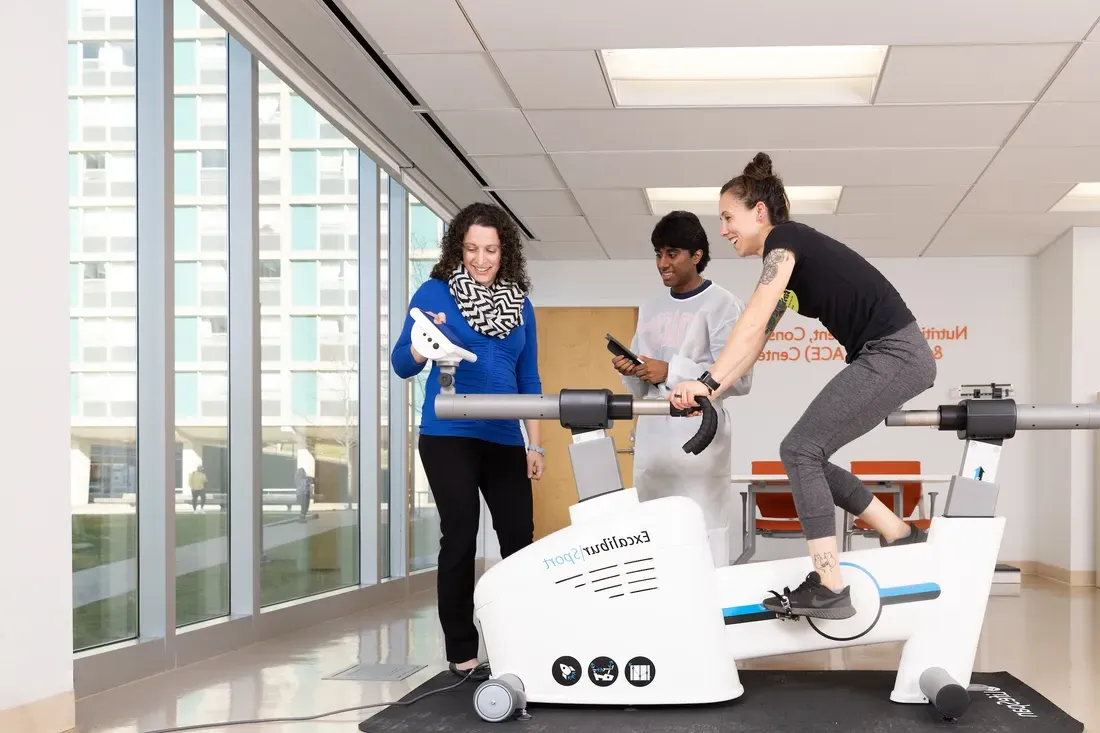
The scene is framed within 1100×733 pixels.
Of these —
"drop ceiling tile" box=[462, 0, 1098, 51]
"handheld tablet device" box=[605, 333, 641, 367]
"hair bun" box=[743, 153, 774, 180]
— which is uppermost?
"drop ceiling tile" box=[462, 0, 1098, 51]

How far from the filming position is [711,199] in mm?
6727

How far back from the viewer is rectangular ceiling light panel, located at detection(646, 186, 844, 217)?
21.3 feet

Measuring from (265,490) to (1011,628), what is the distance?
3.25 meters

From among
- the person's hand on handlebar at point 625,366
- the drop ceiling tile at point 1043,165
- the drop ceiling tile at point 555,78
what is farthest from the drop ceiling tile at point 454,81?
the drop ceiling tile at point 1043,165

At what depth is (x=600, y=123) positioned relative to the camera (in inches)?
195

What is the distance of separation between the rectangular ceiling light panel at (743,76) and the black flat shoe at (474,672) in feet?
8.25

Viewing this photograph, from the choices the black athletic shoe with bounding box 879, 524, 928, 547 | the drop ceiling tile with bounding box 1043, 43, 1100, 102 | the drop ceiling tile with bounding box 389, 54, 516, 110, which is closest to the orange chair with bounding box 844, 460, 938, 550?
the drop ceiling tile with bounding box 1043, 43, 1100, 102

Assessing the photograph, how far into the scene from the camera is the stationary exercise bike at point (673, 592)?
2428 millimetres

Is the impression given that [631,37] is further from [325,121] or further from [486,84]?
[325,121]

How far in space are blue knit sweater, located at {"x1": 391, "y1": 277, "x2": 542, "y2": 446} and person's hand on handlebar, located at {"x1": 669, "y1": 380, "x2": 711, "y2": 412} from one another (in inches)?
29.0

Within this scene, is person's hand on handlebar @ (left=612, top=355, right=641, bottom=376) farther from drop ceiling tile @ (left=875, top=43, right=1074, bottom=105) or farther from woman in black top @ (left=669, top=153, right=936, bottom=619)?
drop ceiling tile @ (left=875, top=43, right=1074, bottom=105)

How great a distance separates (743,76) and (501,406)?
2660 millimetres

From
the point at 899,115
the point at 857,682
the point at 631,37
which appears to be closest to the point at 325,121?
the point at 631,37

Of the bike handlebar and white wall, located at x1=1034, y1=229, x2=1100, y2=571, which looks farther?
white wall, located at x1=1034, y1=229, x2=1100, y2=571
